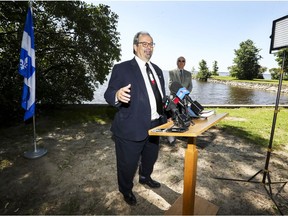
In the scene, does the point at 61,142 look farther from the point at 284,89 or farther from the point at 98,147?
the point at 284,89

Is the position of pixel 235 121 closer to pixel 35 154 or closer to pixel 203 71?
pixel 35 154

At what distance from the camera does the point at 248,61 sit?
184 ft

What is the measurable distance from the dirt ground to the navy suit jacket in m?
1.36

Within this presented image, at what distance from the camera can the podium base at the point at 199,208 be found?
8.93ft

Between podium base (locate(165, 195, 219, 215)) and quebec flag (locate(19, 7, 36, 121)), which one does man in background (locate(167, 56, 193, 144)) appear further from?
quebec flag (locate(19, 7, 36, 121))

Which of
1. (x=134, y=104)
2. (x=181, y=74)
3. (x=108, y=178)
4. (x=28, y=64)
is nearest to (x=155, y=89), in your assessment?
(x=134, y=104)

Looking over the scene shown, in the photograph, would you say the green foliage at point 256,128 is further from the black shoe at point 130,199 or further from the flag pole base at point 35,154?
the flag pole base at point 35,154

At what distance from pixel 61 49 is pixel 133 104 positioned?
28.7ft

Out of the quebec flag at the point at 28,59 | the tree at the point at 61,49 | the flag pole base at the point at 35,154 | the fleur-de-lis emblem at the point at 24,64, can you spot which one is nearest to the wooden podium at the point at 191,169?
the flag pole base at the point at 35,154

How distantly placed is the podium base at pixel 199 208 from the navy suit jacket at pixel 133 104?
129 cm

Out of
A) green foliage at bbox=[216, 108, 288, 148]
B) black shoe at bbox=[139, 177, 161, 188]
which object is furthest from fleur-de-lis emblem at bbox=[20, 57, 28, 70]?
green foliage at bbox=[216, 108, 288, 148]

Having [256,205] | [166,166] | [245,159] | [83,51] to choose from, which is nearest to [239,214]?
[256,205]

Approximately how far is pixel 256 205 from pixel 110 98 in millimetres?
2959

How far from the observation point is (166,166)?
13.6 ft
